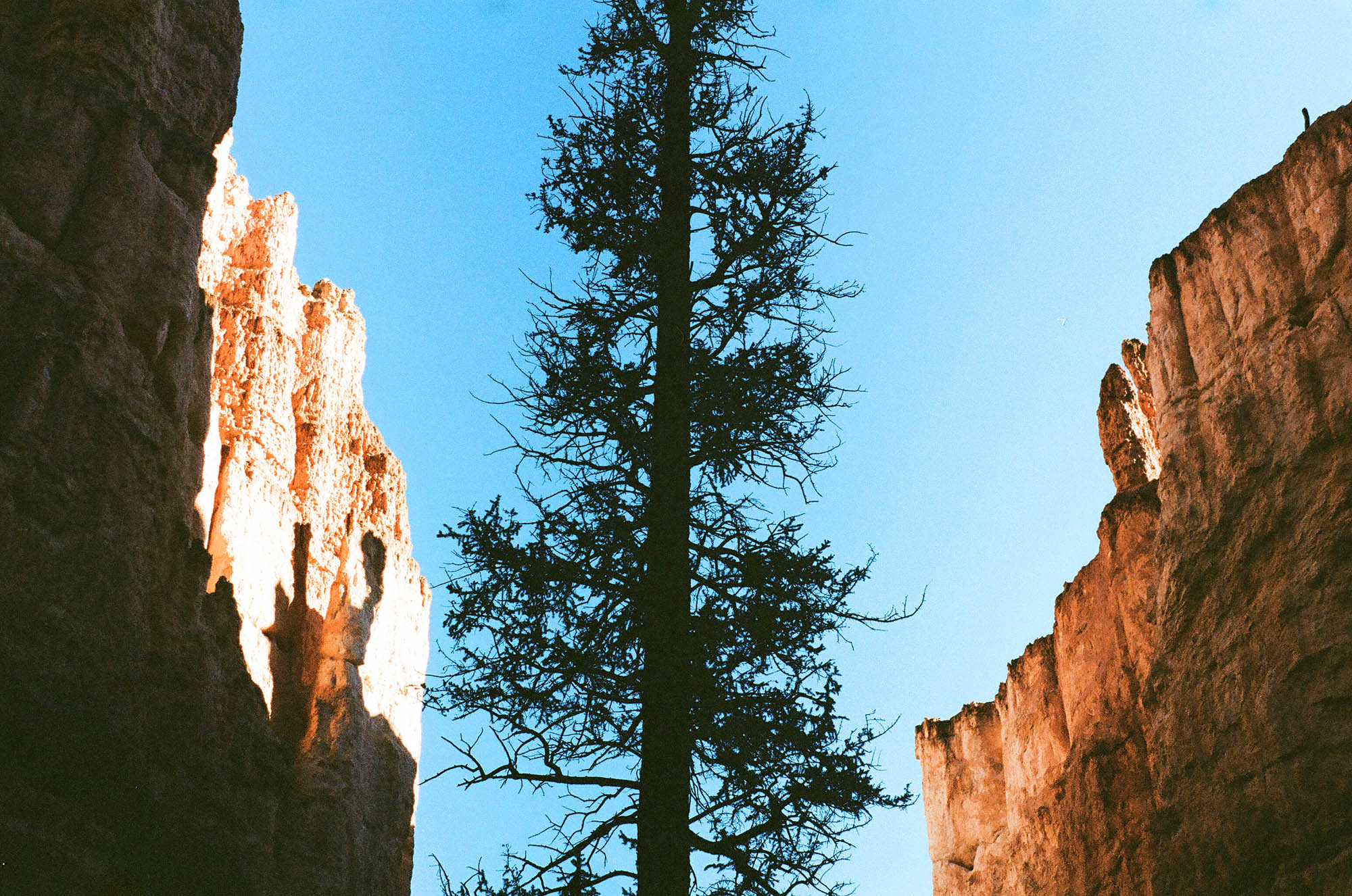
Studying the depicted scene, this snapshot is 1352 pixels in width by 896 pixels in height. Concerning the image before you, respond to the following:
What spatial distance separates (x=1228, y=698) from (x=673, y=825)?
7.91 metres

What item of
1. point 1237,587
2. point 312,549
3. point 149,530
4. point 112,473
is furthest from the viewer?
point 312,549

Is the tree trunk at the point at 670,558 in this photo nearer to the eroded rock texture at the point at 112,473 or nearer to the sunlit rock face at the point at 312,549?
the eroded rock texture at the point at 112,473

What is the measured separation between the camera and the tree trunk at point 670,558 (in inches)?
358

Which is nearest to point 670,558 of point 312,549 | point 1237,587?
point 1237,587

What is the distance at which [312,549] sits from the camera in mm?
17484

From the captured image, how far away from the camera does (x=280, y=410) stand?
57.2 ft

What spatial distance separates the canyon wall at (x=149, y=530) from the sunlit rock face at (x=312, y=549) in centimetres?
6

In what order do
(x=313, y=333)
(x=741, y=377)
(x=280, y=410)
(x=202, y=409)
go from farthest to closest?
(x=313, y=333) < (x=280, y=410) < (x=202, y=409) < (x=741, y=377)

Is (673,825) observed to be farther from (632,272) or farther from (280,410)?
(280,410)

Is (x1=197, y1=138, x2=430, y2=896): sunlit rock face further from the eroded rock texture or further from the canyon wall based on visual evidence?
the eroded rock texture

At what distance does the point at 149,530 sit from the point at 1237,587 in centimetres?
1161

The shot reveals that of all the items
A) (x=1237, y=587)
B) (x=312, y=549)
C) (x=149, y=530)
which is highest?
(x=312, y=549)

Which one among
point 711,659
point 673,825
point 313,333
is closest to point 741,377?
point 711,659

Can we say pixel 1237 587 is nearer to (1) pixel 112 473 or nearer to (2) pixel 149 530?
(2) pixel 149 530
